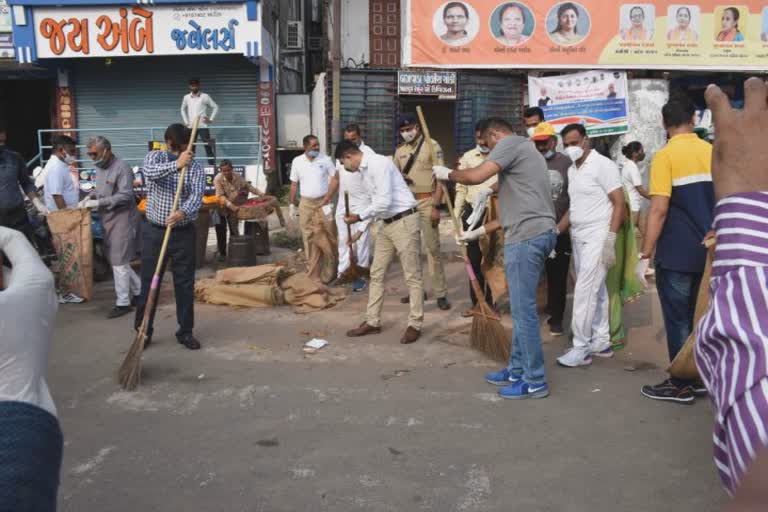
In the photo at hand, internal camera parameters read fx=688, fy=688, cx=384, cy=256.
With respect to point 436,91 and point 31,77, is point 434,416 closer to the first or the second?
point 436,91

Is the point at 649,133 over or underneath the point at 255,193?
over

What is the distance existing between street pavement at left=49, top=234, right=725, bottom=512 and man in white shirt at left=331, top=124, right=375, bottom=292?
224 cm

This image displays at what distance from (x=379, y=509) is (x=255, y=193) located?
7.86m

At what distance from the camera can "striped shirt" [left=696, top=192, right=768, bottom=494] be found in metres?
1.10

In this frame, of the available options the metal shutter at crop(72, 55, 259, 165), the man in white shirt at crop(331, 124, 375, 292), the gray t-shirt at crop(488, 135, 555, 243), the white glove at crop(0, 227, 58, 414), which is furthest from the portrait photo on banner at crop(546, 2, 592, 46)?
the white glove at crop(0, 227, 58, 414)

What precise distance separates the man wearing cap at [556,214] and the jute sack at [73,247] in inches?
195

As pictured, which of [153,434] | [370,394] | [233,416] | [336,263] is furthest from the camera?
[336,263]

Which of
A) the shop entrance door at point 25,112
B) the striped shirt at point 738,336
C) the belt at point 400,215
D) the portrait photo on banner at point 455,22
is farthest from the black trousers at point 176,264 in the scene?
the shop entrance door at point 25,112

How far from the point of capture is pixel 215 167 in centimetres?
1310

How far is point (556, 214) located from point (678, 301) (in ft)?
5.80

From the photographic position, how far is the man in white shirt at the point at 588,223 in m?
5.32

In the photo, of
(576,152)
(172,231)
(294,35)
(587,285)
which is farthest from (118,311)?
(294,35)

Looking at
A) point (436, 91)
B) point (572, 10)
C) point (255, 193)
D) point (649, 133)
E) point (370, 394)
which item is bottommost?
point (370, 394)

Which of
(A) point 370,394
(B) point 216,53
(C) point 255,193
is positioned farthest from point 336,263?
(B) point 216,53
